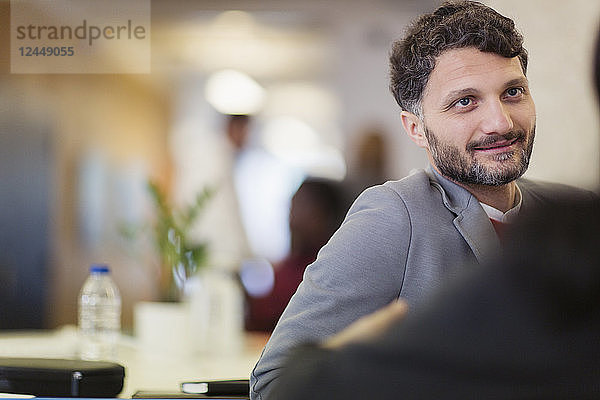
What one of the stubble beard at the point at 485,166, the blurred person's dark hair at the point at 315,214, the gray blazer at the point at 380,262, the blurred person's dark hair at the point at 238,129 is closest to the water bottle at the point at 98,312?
the blurred person's dark hair at the point at 315,214

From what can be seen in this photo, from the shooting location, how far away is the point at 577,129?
5.91 feet

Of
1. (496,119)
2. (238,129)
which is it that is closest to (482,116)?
(496,119)

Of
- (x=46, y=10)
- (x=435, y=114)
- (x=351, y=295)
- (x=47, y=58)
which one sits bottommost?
(x=351, y=295)

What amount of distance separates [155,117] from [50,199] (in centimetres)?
113

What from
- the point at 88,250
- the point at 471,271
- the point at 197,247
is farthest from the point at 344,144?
the point at 471,271

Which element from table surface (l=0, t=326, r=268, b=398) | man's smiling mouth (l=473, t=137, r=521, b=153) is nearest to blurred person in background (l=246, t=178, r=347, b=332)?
table surface (l=0, t=326, r=268, b=398)

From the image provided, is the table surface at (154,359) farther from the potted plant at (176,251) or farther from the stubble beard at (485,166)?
the stubble beard at (485,166)

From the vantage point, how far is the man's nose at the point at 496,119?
1106 mm

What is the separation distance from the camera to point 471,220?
3.63 feet

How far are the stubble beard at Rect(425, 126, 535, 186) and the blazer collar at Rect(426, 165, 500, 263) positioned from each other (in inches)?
0.8

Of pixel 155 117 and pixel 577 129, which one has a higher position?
pixel 155 117

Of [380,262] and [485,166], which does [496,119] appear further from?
[380,262]

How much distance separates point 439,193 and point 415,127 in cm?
13

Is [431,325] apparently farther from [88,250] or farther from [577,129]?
[88,250]
